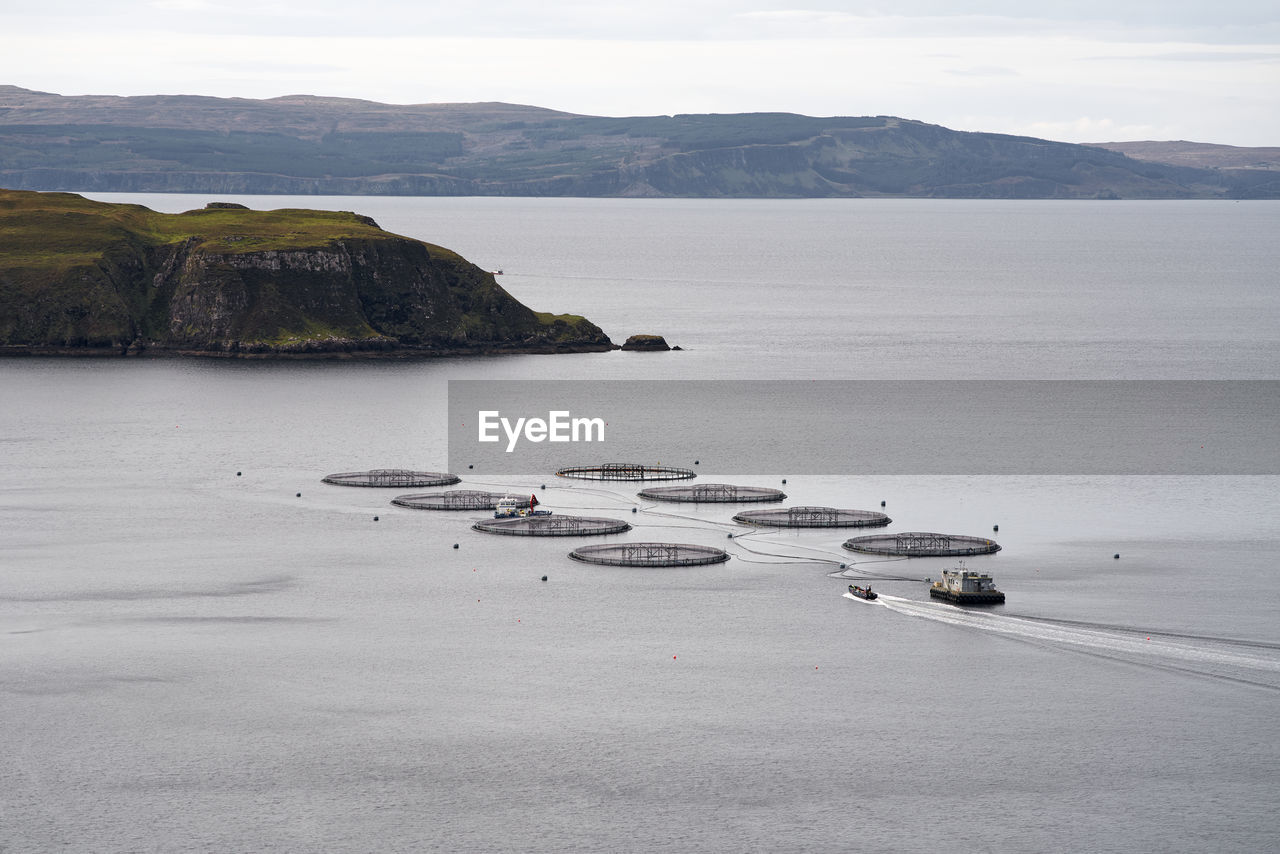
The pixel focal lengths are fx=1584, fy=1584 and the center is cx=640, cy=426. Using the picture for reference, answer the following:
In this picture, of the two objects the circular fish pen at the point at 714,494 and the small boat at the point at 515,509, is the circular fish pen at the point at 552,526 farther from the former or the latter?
the circular fish pen at the point at 714,494

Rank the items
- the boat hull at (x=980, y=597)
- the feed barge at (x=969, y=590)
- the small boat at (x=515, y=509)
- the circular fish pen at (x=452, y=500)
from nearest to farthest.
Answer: the boat hull at (x=980, y=597), the feed barge at (x=969, y=590), the small boat at (x=515, y=509), the circular fish pen at (x=452, y=500)

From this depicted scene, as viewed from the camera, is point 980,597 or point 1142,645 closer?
point 1142,645

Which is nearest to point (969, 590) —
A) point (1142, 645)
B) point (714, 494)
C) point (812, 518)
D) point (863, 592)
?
point (863, 592)

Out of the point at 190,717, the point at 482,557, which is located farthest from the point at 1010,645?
the point at 190,717

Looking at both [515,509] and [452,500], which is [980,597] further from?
[452,500]

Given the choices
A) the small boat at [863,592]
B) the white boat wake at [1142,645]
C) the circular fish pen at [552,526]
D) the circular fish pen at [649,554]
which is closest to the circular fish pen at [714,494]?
the circular fish pen at [552,526]

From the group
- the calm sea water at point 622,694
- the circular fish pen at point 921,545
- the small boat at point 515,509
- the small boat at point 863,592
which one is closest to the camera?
the calm sea water at point 622,694
